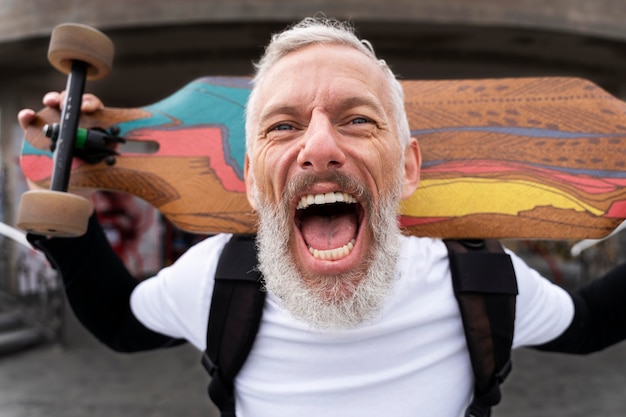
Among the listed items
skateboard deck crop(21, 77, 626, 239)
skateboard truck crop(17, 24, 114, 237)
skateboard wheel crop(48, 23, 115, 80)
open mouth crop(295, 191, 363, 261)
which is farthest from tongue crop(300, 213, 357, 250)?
skateboard wheel crop(48, 23, 115, 80)

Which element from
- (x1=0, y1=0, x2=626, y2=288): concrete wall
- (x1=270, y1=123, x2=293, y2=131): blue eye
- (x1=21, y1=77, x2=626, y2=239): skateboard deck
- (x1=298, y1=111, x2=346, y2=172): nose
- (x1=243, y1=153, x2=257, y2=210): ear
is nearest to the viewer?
(x1=298, y1=111, x2=346, y2=172): nose

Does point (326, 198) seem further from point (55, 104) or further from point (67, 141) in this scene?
point (55, 104)

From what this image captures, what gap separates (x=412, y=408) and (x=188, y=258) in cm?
72

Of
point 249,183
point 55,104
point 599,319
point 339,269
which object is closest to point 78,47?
point 55,104

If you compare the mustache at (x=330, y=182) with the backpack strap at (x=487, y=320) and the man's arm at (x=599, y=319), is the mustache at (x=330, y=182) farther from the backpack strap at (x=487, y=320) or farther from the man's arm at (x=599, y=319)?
the man's arm at (x=599, y=319)

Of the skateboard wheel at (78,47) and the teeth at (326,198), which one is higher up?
the skateboard wheel at (78,47)

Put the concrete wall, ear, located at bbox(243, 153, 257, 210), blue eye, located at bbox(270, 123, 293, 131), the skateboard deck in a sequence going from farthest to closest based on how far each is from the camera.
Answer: the concrete wall
the skateboard deck
ear, located at bbox(243, 153, 257, 210)
blue eye, located at bbox(270, 123, 293, 131)

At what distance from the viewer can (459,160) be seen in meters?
1.46

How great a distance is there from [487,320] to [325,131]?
2.06 ft

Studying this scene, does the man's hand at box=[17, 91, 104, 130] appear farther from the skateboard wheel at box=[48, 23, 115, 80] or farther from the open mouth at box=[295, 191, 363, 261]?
the open mouth at box=[295, 191, 363, 261]

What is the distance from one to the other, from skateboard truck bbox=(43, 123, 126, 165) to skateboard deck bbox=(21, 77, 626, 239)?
0.03m

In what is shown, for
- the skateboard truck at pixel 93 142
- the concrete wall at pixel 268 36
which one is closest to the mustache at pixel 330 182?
the skateboard truck at pixel 93 142

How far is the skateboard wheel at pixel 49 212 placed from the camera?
1169mm

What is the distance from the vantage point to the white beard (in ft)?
3.65
